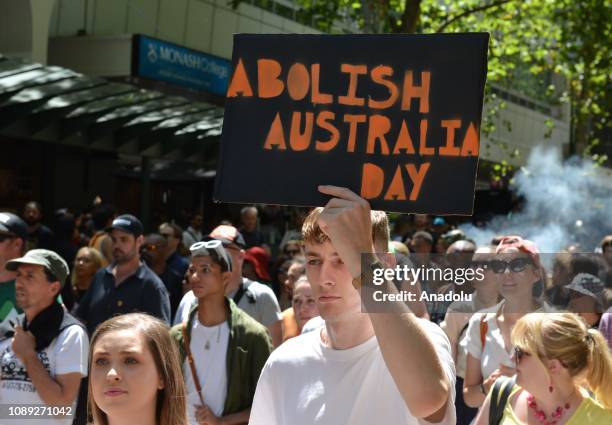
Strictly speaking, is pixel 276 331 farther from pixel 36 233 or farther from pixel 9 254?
pixel 36 233

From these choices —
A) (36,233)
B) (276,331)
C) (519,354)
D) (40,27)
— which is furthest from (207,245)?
(40,27)

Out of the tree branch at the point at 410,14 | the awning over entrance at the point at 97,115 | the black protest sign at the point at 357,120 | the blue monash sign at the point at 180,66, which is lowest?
the black protest sign at the point at 357,120

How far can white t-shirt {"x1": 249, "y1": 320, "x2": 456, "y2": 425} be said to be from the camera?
2.91 metres

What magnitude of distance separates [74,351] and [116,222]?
2.42m

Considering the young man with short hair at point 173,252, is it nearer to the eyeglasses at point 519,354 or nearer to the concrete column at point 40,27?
the eyeglasses at point 519,354

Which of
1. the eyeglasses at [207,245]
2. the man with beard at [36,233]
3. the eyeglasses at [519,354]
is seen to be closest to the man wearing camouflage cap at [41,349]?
the eyeglasses at [207,245]

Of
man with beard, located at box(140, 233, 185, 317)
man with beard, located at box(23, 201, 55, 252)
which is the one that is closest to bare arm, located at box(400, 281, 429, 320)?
man with beard, located at box(140, 233, 185, 317)

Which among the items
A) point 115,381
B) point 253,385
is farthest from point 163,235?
point 115,381

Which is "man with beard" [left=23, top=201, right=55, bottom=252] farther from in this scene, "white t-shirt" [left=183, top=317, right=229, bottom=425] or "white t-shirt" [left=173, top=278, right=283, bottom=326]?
"white t-shirt" [left=183, top=317, right=229, bottom=425]

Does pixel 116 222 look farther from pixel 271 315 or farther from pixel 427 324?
pixel 427 324

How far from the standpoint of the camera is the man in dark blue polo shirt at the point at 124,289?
7137mm

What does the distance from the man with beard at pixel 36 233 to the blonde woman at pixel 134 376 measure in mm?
7879

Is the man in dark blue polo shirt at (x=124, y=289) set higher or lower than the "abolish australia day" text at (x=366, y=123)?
lower

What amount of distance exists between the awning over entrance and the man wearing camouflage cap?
308 inches
